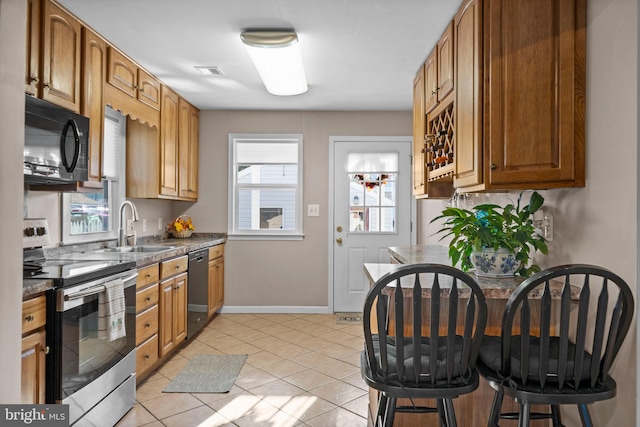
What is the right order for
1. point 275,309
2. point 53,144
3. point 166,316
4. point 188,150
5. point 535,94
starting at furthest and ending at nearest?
point 275,309 → point 188,150 → point 166,316 → point 53,144 → point 535,94

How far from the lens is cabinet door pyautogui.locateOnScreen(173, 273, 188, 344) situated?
3.52 metres

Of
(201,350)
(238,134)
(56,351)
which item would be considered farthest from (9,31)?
(238,134)

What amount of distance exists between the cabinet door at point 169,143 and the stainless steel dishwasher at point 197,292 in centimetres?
68

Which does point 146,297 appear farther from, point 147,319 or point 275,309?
point 275,309

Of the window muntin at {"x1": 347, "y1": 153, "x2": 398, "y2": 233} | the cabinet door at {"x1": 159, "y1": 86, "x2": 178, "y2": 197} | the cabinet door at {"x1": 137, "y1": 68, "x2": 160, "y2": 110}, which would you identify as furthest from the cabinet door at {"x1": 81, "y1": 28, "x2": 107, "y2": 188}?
the window muntin at {"x1": 347, "y1": 153, "x2": 398, "y2": 233}

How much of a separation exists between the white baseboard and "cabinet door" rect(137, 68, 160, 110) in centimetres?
239

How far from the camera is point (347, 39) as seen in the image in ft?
9.64

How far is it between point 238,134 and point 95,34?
2.26 metres

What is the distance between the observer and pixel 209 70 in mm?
3594

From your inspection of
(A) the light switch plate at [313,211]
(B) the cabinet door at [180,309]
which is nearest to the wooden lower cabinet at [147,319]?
(B) the cabinet door at [180,309]

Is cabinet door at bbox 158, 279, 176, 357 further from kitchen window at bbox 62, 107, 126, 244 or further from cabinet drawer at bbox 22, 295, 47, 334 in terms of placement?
cabinet drawer at bbox 22, 295, 47, 334

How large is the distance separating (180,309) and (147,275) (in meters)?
0.78

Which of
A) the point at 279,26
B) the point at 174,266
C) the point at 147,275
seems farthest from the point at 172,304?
the point at 279,26

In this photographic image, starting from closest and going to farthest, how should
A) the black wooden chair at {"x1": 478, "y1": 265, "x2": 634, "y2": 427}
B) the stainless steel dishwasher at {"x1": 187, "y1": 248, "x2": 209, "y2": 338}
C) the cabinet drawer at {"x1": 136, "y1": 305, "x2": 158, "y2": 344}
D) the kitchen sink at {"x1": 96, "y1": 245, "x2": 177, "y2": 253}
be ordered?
the black wooden chair at {"x1": 478, "y1": 265, "x2": 634, "y2": 427}, the cabinet drawer at {"x1": 136, "y1": 305, "x2": 158, "y2": 344}, the kitchen sink at {"x1": 96, "y1": 245, "x2": 177, "y2": 253}, the stainless steel dishwasher at {"x1": 187, "y1": 248, "x2": 209, "y2": 338}
